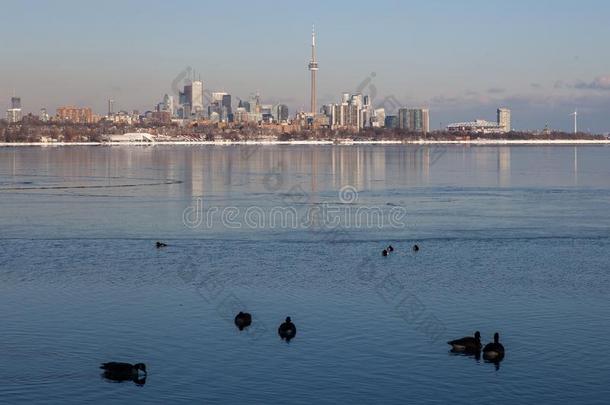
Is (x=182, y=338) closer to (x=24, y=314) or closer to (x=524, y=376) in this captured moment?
(x=24, y=314)

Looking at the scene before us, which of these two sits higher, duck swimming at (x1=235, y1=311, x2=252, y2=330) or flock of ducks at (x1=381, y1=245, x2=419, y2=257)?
flock of ducks at (x1=381, y1=245, x2=419, y2=257)

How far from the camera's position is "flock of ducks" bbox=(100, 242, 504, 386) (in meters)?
11.8

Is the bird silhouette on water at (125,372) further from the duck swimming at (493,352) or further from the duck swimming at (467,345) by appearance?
the duck swimming at (493,352)

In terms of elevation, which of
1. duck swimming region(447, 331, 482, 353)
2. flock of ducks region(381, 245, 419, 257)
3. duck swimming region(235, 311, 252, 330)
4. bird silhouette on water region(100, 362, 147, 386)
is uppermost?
flock of ducks region(381, 245, 419, 257)

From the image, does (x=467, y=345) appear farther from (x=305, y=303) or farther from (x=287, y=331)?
(x=305, y=303)

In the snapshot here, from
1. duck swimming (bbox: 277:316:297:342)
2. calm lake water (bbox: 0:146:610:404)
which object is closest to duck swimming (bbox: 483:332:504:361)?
calm lake water (bbox: 0:146:610:404)

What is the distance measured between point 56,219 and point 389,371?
19524mm

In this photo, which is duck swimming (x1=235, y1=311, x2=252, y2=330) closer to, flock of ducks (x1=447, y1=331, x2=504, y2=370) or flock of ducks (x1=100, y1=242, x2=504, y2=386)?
flock of ducks (x1=100, y1=242, x2=504, y2=386)

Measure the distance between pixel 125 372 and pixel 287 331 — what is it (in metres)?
2.92

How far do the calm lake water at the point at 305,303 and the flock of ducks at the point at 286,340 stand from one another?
14cm

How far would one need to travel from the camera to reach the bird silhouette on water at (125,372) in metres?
11.8

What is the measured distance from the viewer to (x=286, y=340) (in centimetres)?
1374

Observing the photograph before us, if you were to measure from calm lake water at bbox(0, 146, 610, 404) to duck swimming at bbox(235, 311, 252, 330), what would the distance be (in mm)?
166

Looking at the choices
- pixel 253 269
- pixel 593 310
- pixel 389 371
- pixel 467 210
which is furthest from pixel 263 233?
pixel 389 371
